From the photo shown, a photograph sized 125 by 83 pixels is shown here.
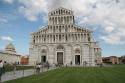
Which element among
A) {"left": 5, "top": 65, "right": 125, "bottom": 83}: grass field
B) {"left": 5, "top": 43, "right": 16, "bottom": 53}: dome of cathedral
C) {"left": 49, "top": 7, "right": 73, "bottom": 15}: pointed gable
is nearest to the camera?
{"left": 5, "top": 65, "right": 125, "bottom": 83}: grass field

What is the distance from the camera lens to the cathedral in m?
59.5

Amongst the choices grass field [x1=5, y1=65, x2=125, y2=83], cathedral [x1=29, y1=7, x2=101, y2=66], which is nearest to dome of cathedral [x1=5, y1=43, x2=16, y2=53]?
cathedral [x1=29, y1=7, x2=101, y2=66]

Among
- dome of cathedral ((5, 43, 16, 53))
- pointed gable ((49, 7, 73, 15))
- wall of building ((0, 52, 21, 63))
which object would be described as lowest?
wall of building ((0, 52, 21, 63))

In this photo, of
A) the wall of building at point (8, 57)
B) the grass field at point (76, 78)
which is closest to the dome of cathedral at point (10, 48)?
the wall of building at point (8, 57)

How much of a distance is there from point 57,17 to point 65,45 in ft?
31.6

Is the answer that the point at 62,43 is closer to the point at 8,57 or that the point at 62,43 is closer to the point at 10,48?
the point at 8,57

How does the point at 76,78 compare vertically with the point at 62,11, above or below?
below

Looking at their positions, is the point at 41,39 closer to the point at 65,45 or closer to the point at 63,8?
the point at 65,45

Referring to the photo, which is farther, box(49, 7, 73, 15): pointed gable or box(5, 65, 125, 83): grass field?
box(49, 7, 73, 15): pointed gable

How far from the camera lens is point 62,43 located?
60594 mm

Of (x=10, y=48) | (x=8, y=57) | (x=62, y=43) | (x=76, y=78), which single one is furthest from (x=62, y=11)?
(x=76, y=78)

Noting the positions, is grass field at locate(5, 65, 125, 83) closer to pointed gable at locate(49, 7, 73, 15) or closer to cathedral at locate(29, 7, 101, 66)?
cathedral at locate(29, 7, 101, 66)

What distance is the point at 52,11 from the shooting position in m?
62.9

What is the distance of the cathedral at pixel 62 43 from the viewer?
59.5 meters
